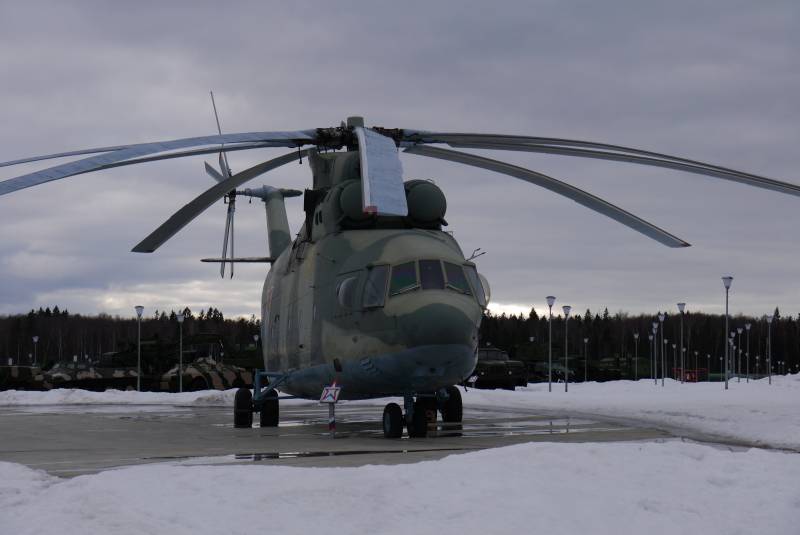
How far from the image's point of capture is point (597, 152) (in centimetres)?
1617

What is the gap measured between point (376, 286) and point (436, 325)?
1.50 meters

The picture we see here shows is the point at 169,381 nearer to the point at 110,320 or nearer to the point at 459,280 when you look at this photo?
the point at 459,280

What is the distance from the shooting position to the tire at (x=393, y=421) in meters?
15.8

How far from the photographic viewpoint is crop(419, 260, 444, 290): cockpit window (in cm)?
1516

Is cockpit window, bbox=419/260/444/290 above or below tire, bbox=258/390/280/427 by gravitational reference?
above

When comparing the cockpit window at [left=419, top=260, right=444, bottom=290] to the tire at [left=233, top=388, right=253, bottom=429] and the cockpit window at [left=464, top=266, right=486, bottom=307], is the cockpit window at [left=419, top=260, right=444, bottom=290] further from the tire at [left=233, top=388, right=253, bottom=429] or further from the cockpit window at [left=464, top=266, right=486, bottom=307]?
the tire at [left=233, top=388, right=253, bottom=429]

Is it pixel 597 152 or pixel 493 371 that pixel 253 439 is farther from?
pixel 493 371

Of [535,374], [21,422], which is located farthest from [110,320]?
[21,422]

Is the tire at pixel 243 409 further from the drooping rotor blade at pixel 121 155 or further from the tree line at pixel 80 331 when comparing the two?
the tree line at pixel 80 331

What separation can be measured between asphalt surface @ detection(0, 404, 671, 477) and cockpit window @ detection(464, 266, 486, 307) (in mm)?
2416

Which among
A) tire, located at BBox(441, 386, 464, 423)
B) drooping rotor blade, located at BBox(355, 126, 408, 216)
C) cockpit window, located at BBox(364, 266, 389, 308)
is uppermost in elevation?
drooping rotor blade, located at BBox(355, 126, 408, 216)


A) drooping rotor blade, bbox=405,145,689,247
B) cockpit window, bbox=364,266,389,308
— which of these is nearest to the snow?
drooping rotor blade, bbox=405,145,689,247

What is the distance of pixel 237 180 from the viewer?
56.0 ft

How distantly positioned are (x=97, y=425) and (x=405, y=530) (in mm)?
16067
